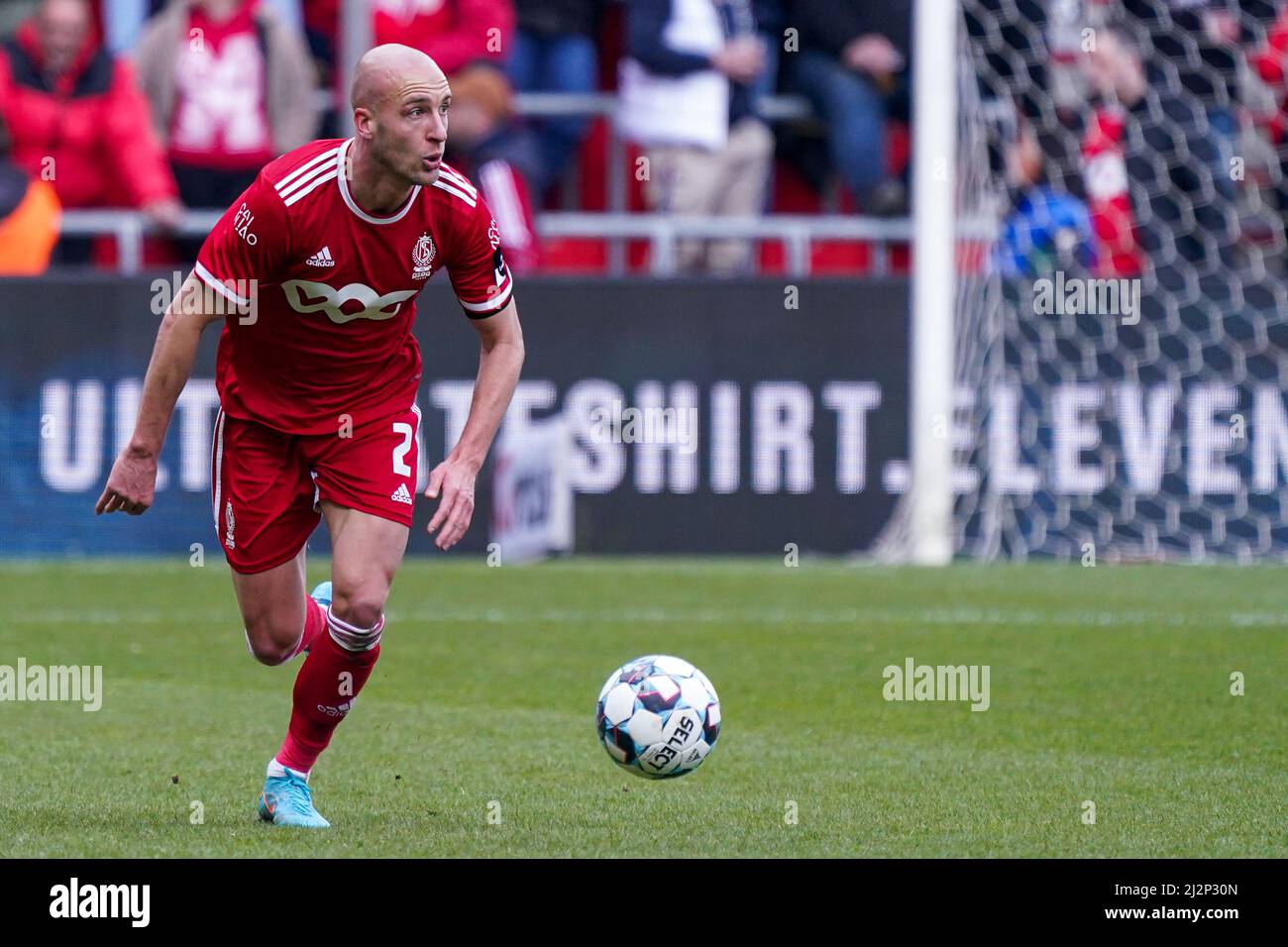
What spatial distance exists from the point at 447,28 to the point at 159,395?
8.21 meters

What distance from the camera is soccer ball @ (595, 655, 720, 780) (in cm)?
560

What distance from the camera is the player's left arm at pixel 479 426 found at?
17.9 feet

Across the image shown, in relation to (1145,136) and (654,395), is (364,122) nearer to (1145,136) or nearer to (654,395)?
(654,395)

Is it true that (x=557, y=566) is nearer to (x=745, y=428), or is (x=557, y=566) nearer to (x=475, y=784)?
(x=745, y=428)

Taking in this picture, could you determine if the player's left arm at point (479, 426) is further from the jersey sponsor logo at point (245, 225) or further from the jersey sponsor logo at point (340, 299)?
the jersey sponsor logo at point (245, 225)

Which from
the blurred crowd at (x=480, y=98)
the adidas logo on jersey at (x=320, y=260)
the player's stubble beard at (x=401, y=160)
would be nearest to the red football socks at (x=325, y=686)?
the adidas logo on jersey at (x=320, y=260)

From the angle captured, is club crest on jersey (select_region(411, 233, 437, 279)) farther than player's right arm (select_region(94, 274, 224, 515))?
Yes

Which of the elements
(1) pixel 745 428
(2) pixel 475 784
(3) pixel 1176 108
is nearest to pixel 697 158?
(1) pixel 745 428

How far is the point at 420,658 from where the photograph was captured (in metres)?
8.70

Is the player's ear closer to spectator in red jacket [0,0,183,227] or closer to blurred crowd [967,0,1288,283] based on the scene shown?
spectator in red jacket [0,0,183,227]

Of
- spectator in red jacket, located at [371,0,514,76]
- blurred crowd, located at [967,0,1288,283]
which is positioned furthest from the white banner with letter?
blurred crowd, located at [967,0,1288,283]

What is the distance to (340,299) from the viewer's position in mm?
5695

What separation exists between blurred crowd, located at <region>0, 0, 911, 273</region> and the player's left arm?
261 inches
